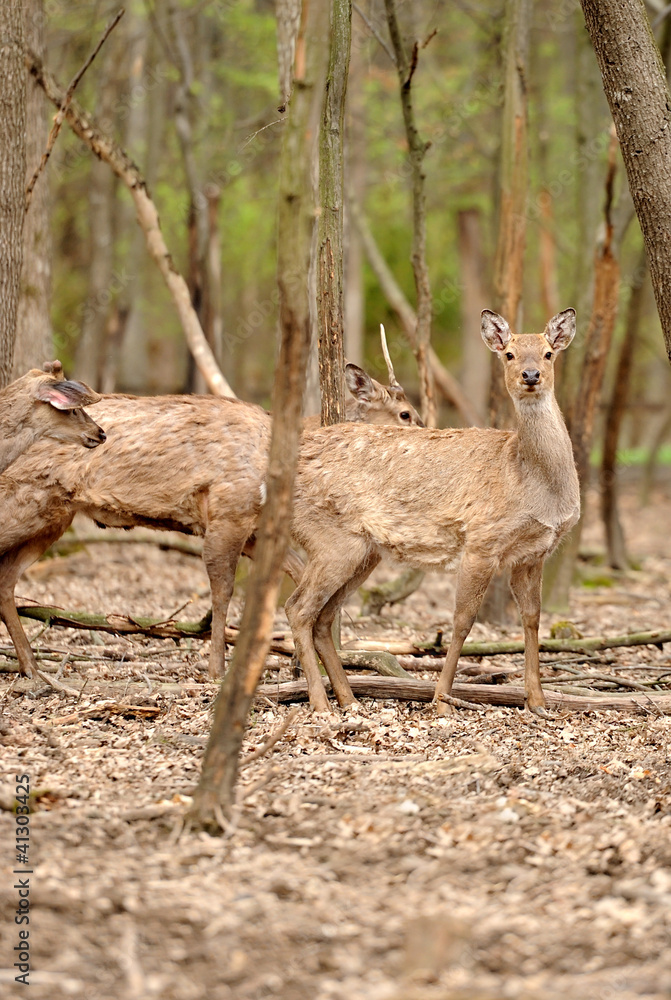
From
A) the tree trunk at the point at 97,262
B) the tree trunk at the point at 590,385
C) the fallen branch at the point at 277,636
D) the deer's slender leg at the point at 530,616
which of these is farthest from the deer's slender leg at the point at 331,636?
the tree trunk at the point at 97,262

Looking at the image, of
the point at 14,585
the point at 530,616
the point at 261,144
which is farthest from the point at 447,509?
the point at 261,144

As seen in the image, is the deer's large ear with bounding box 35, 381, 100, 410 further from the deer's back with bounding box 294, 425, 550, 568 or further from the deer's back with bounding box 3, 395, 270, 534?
the deer's back with bounding box 294, 425, 550, 568

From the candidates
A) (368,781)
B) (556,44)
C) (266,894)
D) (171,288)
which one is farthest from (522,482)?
(556,44)

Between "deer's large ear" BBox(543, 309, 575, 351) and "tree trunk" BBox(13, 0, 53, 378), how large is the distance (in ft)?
14.5

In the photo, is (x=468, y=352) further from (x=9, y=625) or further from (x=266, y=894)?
(x=266, y=894)

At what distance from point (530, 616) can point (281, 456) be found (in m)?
3.10

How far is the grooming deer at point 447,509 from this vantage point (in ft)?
21.3

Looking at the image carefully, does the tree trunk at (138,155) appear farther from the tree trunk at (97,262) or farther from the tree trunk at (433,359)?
the tree trunk at (433,359)

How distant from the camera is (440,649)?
283 inches

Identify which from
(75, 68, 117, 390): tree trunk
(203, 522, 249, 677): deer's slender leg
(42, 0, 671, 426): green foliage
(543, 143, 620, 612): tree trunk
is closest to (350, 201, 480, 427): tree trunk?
(42, 0, 671, 426): green foliage

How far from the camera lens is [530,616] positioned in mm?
6789

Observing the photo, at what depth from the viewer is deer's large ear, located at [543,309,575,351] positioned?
22.6 feet

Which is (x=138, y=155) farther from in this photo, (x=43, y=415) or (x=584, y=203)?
(x=43, y=415)

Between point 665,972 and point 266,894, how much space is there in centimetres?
131
